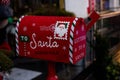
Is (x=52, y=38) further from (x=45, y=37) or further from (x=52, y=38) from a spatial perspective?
(x=45, y=37)

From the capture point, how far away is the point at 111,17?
795 cm

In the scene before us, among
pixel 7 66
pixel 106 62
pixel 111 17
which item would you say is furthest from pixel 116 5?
pixel 7 66

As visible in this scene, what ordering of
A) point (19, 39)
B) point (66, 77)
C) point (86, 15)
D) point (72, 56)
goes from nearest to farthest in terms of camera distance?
point (72, 56)
point (19, 39)
point (66, 77)
point (86, 15)

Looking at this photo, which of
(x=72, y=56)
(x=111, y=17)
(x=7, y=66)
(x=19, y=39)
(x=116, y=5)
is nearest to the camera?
(x=7, y=66)

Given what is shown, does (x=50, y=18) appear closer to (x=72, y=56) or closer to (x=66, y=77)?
(x=72, y=56)

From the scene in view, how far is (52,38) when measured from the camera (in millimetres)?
3957

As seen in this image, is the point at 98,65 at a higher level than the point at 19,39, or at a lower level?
lower

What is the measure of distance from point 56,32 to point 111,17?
14.1 feet

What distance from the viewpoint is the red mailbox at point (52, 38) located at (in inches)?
154

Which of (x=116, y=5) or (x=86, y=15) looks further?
(x=116, y=5)

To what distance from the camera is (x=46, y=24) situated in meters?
4.02

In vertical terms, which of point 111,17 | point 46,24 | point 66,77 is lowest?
point 66,77

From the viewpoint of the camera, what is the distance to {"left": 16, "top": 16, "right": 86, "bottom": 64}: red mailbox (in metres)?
3.90

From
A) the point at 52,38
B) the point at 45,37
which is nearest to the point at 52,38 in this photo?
the point at 52,38
